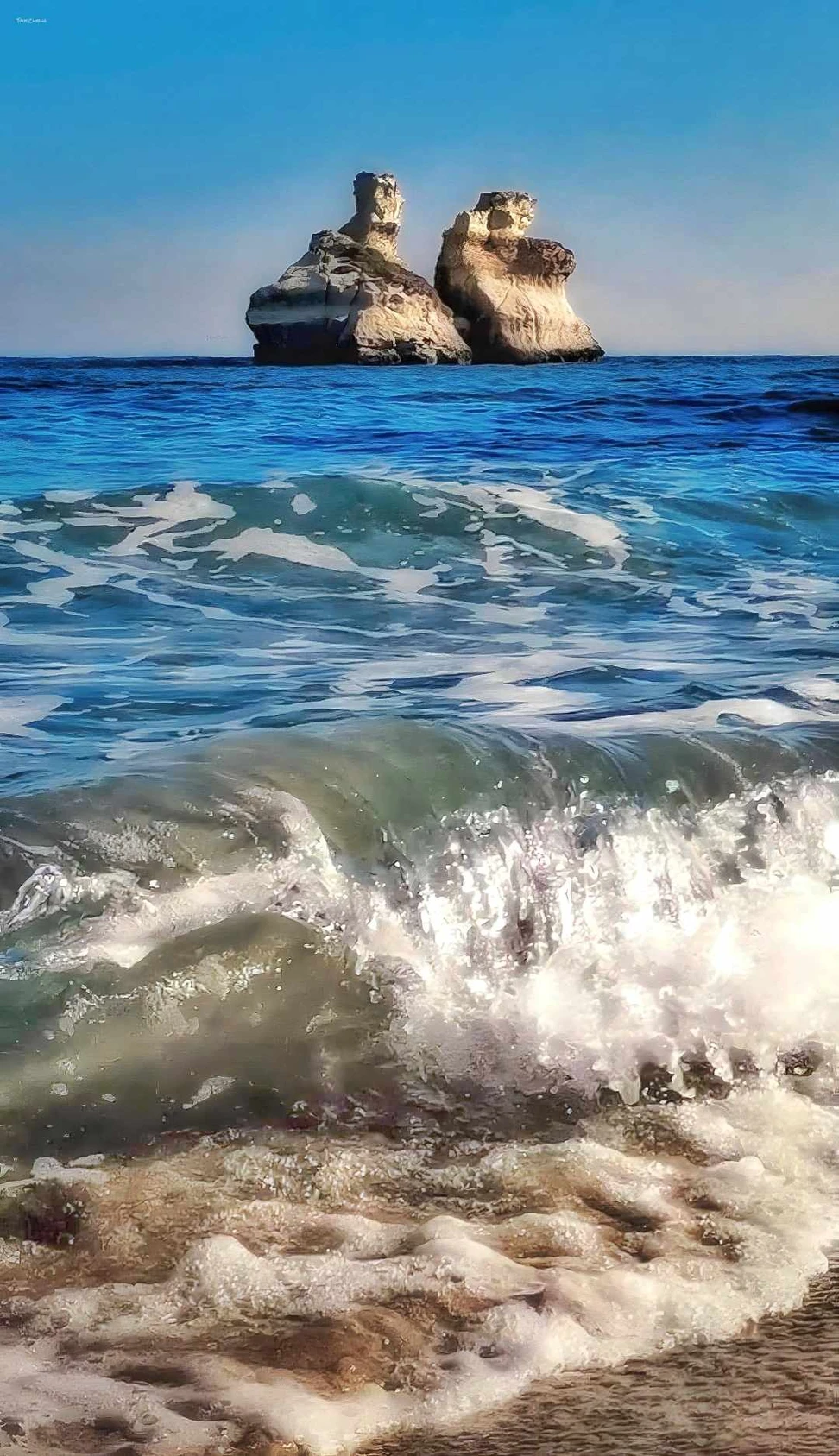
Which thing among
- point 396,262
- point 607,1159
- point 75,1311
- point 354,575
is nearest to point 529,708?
point 607,1159

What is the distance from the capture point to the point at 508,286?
175ft

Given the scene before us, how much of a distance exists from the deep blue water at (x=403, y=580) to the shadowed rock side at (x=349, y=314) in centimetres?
3452

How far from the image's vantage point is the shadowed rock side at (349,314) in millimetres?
46156

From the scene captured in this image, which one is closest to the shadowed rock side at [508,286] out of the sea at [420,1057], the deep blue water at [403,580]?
the deep blue water at [403,580]

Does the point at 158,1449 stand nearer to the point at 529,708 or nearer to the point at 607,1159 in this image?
the point at 607,1159

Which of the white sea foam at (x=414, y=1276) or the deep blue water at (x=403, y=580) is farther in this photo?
the deep blue water at (x=403, y=580)

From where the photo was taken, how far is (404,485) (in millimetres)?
8398

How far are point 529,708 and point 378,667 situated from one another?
2.89 feet

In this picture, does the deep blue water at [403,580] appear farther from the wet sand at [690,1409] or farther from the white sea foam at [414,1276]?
the wet sand at [690,1409]

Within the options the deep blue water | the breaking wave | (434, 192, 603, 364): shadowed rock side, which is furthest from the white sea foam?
(434, 192, 603, 364): shadowed rock side

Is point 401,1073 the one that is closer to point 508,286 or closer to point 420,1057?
point 420,1057

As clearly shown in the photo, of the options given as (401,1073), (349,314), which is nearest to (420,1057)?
(401,1073)

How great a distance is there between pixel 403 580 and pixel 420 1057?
4.41 meters

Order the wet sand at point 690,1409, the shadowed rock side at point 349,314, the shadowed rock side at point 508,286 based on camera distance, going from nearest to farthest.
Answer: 1. the wet sand at point 690,1409
2. the shadowed rock side at point 349,314
3. the shadowed rock side at point 508,286
